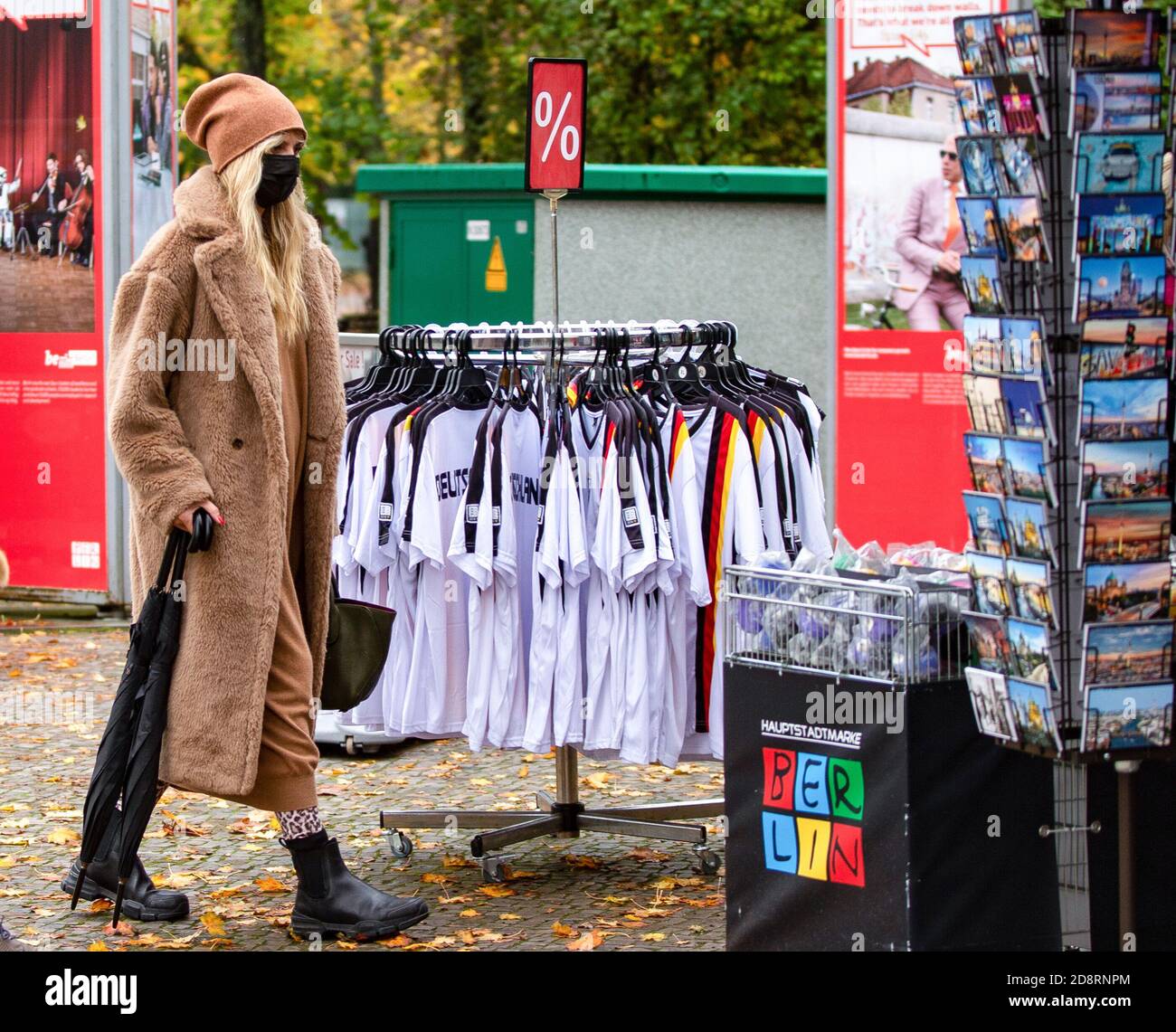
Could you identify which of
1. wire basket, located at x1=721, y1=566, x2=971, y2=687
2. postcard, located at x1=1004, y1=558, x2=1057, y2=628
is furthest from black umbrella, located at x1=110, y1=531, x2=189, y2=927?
postcard, located at x1=1004, y1=558, x2=1057, y2=628

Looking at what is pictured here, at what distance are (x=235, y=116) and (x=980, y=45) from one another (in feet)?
7.13

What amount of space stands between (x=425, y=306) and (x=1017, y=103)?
8894mm

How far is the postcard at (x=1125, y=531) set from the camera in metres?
4.00

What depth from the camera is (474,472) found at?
19.3ft

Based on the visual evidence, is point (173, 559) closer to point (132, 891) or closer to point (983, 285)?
point (132, 891)

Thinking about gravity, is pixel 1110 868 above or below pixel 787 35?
below

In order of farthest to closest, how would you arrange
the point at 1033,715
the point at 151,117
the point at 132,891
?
the point at 151,117 → the point at 132,891 → the point at 1033,715

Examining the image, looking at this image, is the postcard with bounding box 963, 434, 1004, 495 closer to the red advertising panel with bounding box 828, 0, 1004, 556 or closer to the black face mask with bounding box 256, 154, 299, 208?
the black face mask with bounding box 256, 154, 299, 208

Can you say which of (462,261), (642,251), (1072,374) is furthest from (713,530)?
(462,261)

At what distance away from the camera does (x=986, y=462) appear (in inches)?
163

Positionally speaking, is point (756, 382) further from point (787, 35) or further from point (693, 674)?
point (787, 35)

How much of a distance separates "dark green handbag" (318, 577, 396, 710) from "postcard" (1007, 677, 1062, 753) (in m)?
2.16

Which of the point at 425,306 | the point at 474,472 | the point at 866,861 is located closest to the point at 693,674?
the point at 474,472

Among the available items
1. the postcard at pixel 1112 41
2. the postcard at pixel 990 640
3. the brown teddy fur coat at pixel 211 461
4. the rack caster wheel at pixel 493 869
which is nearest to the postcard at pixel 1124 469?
the postcard at pixel 990 640
